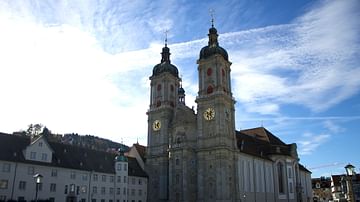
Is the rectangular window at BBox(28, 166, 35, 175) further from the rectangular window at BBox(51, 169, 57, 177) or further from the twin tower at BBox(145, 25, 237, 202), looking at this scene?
the twin tower at BBox(145, 25, 237, 202)

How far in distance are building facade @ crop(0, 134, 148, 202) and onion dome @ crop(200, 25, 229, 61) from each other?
26509 mm

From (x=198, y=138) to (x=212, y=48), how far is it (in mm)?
18591

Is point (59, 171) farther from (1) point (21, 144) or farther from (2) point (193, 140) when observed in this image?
(2) point (193, 140)

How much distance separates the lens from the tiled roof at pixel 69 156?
5275cm

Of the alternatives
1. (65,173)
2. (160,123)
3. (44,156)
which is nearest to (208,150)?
(160,123)

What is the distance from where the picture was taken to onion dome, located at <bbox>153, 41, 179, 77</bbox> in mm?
80000

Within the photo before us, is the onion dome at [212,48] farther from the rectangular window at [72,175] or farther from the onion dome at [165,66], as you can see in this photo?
the rectangular window at [72,175]

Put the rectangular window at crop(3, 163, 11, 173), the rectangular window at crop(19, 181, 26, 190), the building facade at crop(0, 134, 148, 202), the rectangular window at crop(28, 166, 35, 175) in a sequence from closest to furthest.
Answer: the rectangular window at crop(3, 163, 11, 173) < the building facade at crop(0, 134, 148, 202) < the rectangular window at crop(19, 181, 26, 190) < the rectangular window at crop(28, 166, 35, 175)

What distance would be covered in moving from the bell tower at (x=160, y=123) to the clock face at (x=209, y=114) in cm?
1036

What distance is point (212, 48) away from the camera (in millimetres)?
72375

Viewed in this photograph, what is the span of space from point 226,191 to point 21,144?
3466 cm

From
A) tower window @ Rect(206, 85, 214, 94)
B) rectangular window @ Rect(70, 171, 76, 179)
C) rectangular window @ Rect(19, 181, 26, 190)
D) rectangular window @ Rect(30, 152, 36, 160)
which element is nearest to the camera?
rectangular window @ Rect(19, 181, 26, 190)

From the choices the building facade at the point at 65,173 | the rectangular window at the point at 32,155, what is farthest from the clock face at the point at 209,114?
the rectangular window at the point at 32,155

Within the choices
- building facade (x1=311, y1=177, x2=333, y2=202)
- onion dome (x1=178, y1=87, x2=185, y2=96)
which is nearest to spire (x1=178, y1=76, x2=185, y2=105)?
onion dome (x1=178, y1=87, x2=185, y2=96)
